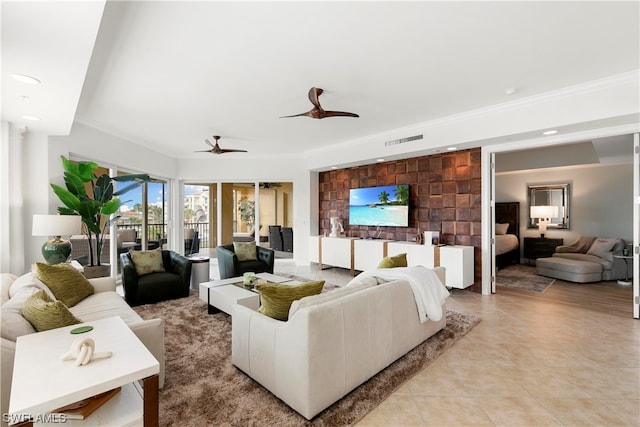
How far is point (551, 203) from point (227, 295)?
799cm

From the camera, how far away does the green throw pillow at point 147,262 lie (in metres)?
4.27

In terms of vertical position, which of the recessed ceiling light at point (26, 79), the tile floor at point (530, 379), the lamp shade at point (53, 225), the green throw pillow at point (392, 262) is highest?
Answer: the recessed ceiling light at point (26, 79)

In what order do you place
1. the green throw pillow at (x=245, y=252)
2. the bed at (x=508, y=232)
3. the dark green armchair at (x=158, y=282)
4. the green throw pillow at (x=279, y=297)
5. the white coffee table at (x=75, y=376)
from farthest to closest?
the bed at (x=508, y=232) → the green throw pillow at (x=245, y=252) → the dark green armchair at (x=158, y=282) → the green throw pillow at (x=279, y=297) → the white coffee table at (x=75, y=376)

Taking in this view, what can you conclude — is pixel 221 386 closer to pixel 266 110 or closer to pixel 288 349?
pixel 288 349

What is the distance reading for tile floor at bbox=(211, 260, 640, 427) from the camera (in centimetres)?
194

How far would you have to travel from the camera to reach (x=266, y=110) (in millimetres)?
4172

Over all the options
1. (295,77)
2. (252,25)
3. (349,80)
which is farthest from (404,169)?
(252,25)

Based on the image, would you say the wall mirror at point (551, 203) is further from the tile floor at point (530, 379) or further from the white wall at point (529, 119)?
the tile floor at point (530, 379)

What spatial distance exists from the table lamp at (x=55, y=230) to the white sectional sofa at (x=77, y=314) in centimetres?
70

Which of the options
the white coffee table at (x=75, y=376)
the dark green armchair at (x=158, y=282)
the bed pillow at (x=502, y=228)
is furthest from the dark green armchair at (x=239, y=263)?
the bed pillow at (x=502, y=228)

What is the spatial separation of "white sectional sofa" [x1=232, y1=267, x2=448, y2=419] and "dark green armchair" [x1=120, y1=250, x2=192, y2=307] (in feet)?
7.47

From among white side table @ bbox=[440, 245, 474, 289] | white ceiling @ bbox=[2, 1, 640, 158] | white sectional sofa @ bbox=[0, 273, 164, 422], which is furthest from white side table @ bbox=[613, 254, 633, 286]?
white sectional sofa @ bbox=[0, 273, 164, 422]

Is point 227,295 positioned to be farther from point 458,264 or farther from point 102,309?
point 458,264

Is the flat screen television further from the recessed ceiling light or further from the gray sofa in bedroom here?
the recessed ceiling light
